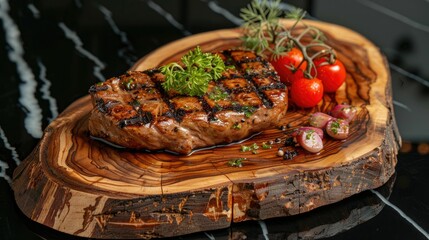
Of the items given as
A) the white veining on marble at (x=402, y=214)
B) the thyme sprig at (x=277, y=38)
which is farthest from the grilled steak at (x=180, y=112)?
the white veining on marble at (x=402, y=214)

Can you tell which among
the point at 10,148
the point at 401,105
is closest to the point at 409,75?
the point at 401,105

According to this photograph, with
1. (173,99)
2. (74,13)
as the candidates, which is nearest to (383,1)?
(74,13)

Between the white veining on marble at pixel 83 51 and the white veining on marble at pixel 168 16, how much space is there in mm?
910

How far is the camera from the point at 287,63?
668 cm

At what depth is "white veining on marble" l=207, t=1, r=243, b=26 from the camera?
8.36m

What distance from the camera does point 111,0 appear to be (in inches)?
339

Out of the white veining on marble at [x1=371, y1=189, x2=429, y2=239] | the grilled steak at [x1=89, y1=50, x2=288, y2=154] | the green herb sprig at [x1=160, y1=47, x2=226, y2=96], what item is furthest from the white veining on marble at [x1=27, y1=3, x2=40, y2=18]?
the white veining on marble at [x1=371, y1=189, x2=429, y2=239]

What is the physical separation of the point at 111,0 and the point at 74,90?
1.76 meters

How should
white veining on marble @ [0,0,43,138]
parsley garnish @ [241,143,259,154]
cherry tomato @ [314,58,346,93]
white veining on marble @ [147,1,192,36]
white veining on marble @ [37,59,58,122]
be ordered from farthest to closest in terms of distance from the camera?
white veining on marble @ [147,1,192,36], white veining on marble @ [37,59,58,122], white veining on marble @ [0,0,43,138], cherry tomato @ [314,58,346,93], parsley garnish @ [241,143,259,154]

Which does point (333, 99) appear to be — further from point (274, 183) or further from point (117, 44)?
point (117, 44)

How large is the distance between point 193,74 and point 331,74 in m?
1.22

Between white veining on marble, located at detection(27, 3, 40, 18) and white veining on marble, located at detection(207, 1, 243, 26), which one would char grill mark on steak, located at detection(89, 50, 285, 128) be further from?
white veining on marble, located at detection(27, 3, 40, 18)

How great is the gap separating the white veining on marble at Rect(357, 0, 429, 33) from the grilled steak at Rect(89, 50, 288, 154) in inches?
105

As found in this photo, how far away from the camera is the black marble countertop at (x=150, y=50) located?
18.5 ft
